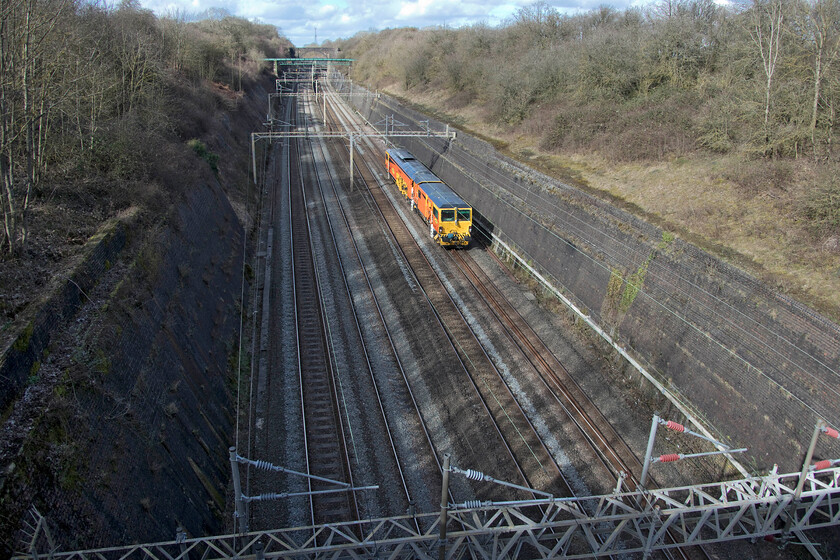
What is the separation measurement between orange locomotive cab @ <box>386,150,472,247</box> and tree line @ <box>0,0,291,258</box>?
11718mm

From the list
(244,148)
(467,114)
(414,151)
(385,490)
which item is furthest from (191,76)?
(385,490)

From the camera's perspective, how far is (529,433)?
13391 mm

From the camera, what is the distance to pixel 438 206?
2306 centimetres

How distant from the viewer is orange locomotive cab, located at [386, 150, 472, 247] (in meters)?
22.8

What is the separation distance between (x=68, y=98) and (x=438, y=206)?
13608mm

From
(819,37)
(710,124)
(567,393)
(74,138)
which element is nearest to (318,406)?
(567,393)

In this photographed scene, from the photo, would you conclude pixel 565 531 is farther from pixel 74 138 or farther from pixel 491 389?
pixel 74 138

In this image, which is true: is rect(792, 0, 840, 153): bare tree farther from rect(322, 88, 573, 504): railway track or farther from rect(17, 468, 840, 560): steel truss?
rect(17, 468, 840, 560): steel truss

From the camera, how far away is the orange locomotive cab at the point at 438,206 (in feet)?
74.7

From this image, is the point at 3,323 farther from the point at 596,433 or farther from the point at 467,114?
the point at 467,114

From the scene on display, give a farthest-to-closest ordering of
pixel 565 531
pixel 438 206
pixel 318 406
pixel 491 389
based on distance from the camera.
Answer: pixel 438 206, pixel 491 389, pixel 318 406, pixel 565 531

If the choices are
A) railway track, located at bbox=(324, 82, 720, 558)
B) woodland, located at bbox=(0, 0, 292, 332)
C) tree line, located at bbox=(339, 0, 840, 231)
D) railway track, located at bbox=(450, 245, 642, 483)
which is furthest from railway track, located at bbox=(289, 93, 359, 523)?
tree line, located at bbox=(339, 0, 840, 231)

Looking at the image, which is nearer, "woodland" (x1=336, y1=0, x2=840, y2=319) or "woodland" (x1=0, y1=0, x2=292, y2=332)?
"woodland" (x1=0, y1=0, x2=292, y2=332)

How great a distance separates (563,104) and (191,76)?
2724cm
